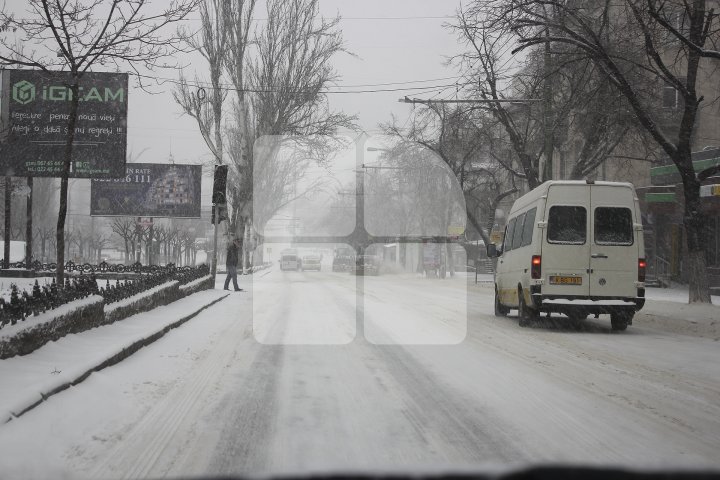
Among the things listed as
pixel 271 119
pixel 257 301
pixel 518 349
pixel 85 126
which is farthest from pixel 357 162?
pixel 518 349

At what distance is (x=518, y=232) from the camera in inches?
559

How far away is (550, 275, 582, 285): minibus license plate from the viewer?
12258 mm

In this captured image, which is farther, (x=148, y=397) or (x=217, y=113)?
(x=217, y=113)

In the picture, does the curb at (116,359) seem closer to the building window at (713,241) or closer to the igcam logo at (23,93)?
the igcam logo at (23,93)

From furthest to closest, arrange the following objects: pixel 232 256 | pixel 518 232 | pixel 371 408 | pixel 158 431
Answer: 1. pixel 232 256
2. pixel 518 232
3. pixel 371 408
4. pixel 158 431

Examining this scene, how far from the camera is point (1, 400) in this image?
5016 millimetres

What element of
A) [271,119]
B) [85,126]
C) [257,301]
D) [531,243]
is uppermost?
[271,119]

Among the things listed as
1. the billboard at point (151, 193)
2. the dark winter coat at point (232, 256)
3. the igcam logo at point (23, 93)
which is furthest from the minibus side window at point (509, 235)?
the billboard at point (151, 193)

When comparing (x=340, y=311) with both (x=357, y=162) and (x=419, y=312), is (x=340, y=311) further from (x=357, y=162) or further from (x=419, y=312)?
(x=357, y=162)

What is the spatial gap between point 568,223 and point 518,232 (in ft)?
6.32

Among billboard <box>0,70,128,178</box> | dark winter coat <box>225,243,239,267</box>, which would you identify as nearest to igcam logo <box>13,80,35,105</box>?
billboard <box>0,70,128,178</box>

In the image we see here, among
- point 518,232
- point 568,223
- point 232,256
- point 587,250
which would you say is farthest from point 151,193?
point 587,250

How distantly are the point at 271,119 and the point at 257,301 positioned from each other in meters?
17.3

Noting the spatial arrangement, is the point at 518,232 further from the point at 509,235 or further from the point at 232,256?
the point at 232,256
